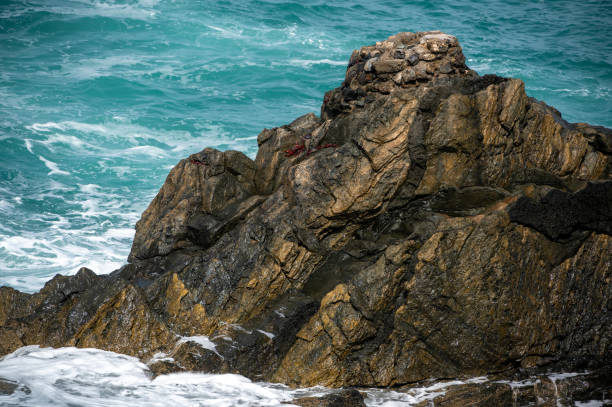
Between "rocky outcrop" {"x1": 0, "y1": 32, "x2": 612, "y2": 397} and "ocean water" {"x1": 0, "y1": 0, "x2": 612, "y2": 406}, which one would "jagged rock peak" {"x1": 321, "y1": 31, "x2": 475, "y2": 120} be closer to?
"rocky outcrop" {"x1": 0, "y1": 32, "x2": 612, "y2": 397}

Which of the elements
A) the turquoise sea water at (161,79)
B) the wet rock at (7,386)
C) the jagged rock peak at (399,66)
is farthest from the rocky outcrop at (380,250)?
Result: the turquoise sea water at (161,79)

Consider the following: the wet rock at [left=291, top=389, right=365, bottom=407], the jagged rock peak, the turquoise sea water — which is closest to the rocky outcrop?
the jagged rock peak

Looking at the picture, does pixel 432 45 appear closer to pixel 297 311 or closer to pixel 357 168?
pixel 357 168

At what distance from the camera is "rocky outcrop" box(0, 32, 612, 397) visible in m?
10.5

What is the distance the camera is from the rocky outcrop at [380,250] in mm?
10539

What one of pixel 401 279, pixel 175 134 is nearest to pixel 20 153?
pixel 175 134

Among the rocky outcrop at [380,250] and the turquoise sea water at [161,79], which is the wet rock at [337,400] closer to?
the rocky outcrop at [380,250]

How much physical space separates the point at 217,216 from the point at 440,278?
251 inches

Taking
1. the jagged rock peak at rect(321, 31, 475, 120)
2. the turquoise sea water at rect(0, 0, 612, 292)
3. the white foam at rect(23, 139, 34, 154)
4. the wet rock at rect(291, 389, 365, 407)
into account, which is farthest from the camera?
the white foam at rect(23, 139, 34, 154)

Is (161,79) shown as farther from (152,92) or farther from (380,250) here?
(380,250)

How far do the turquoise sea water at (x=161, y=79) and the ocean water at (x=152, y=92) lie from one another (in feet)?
0.38

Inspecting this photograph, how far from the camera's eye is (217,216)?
14.0m

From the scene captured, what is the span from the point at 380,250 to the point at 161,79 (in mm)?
31822

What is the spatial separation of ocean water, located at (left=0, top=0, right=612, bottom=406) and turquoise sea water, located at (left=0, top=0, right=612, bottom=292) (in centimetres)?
12
